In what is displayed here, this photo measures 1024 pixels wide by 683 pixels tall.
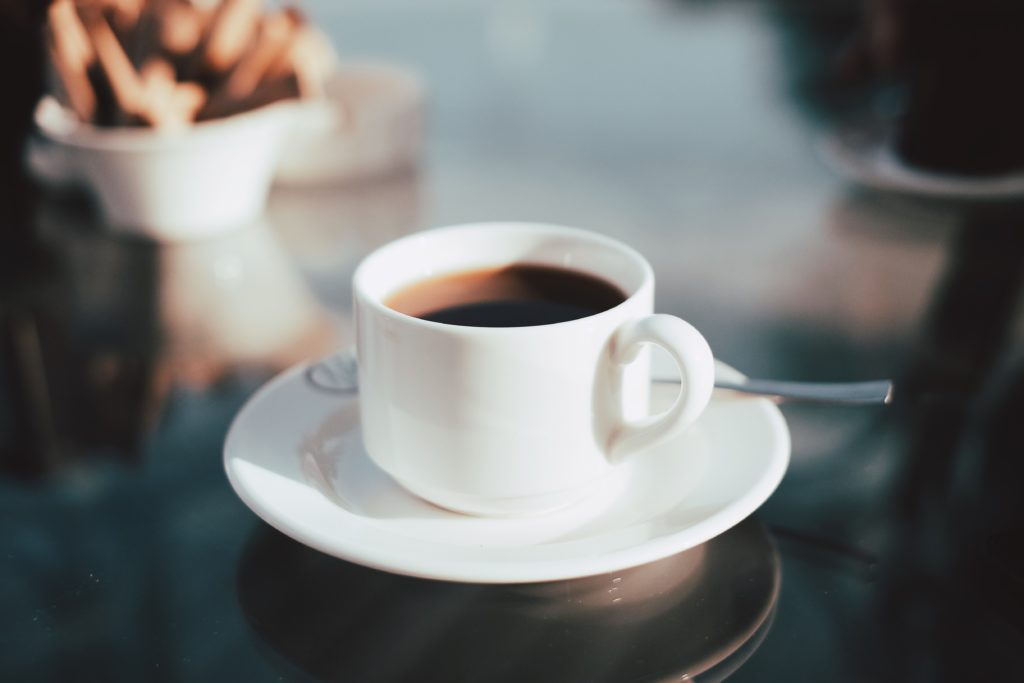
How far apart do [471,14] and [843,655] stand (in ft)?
4.92

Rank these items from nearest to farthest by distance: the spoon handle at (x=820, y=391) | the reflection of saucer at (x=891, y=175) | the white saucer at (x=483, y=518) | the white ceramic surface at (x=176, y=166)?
1. the white saucer at (x=483, y=518)
2. the spoon handle at (x=820, y=391)
3. the white ceramic surface at (x=176, y=166)
4. the reflection of saucer at (x=891, y=175)

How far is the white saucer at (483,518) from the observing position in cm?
41

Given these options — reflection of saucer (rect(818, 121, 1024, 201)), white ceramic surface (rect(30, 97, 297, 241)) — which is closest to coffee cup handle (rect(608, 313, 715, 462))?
white ceramic surface (rect(30, 97, 297, 241))

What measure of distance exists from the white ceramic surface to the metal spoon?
297 mm

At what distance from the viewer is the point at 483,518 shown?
1.57 ft

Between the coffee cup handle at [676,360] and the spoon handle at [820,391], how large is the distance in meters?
0.10

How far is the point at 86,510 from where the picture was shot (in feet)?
1.71

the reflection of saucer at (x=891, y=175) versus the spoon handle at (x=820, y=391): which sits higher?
the spoon handle at (x=820, y=391)

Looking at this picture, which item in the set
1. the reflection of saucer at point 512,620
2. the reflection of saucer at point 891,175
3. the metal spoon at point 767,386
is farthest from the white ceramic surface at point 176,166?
the reflection of saucer at point 891,175

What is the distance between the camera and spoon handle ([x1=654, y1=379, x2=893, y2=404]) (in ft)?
1.68

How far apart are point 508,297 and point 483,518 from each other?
0.13m

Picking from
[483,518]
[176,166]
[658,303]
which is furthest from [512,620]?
[176,166]

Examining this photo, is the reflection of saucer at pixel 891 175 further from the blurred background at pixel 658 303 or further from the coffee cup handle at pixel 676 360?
the coffee cup handle at pixel 676 360

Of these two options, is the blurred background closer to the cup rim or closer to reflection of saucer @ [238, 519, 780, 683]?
reflection of saucer @ [238, 519, 780, 683]
